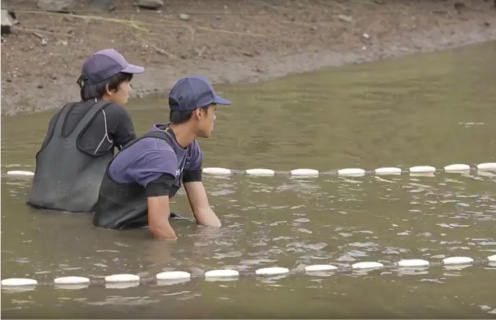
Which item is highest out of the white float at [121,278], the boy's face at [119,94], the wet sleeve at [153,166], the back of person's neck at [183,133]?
the boy's face at [119,94]

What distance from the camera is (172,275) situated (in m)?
5.77

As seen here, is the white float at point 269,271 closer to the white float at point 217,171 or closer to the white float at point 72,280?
the white float at point 72,280

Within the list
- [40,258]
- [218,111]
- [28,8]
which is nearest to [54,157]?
[40,258]

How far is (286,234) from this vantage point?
6.71 meters

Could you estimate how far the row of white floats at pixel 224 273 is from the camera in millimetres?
5645

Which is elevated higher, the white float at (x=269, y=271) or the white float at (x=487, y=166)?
the white float at (x=487, y=166)

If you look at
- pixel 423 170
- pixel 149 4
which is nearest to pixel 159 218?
pixel 423 170

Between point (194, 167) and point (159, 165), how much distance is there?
0.56 meters

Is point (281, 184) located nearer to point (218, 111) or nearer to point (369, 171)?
point (369, 171)

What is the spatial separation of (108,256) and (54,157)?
1.17 meters

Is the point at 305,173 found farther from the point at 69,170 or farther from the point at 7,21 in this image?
the point at 7,21

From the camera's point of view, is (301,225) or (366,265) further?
(301,225)

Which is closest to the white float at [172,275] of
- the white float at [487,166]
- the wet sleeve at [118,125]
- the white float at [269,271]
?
the white float at [269,271]

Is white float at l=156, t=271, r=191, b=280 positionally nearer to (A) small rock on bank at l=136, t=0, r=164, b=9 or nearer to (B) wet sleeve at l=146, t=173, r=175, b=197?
(B) wet sleeve at l=146, t=173, r=175, b=197
